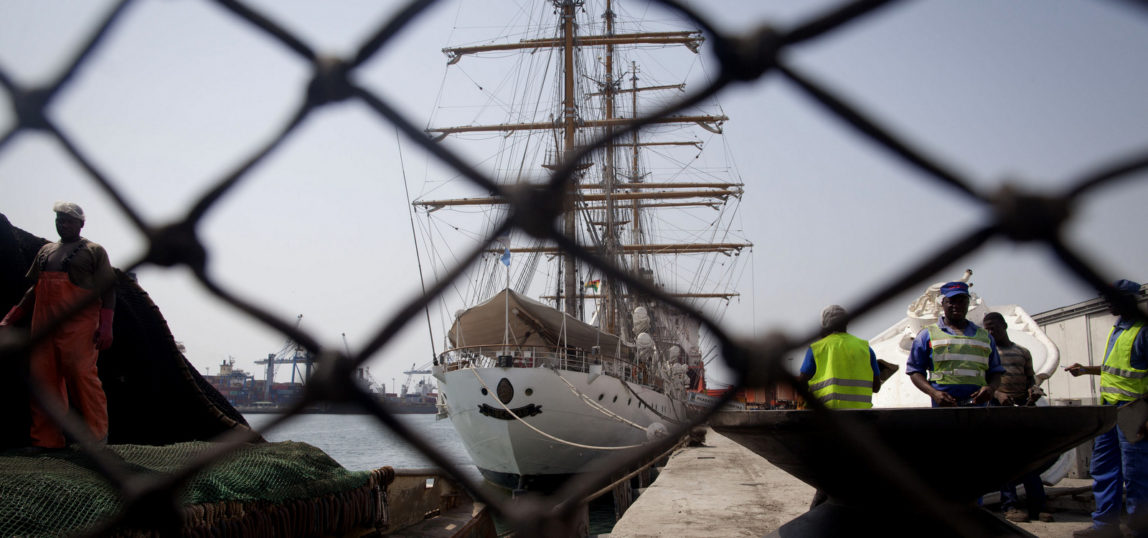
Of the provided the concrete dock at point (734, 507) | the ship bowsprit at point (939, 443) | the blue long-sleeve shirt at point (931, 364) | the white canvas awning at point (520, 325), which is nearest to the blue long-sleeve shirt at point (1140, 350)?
the blue long-sleeve shirt at point (931, 364)

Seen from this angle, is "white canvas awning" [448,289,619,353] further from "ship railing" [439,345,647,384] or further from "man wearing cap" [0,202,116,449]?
"man wearing cap" [0,202,116,449]

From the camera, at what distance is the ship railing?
14438mm

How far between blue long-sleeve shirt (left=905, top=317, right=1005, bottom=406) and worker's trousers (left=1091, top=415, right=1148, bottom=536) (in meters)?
0.56

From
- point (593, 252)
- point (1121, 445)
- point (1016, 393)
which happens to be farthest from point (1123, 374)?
point (593, 252)

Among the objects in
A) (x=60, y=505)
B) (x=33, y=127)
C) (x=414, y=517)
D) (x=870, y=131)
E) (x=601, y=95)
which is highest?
(x=601, y=95)

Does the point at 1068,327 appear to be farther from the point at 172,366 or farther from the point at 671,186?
the point at 671,186

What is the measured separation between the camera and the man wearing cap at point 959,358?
3.49 meters

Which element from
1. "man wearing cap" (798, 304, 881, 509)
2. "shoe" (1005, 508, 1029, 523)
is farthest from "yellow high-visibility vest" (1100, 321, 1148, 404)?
"man wearing cap" (798, 304, 881, 509)

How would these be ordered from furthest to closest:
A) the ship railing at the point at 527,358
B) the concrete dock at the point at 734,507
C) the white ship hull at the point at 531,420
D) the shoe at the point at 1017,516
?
the ship railing at the point at 527,358
the white ship hull at the point at 531,420
the shoe at the point at 1017,516
the concrete dock at the point at 734,507

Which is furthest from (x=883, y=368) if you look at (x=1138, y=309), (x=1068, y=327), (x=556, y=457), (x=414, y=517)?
(x=556, y=457)

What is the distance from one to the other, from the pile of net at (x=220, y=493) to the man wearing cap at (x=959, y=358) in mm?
3131

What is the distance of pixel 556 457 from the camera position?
581 inches

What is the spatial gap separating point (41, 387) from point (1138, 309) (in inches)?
58.6

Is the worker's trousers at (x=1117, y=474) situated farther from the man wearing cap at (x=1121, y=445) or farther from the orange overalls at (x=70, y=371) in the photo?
the orange overalls at (x=70, y=371)
